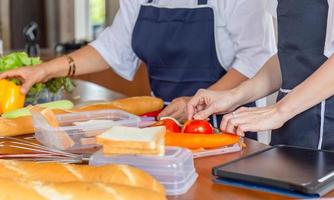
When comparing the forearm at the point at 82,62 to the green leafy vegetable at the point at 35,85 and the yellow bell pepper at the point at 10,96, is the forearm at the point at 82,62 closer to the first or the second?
the green leafy vegetable at the point at 35,85

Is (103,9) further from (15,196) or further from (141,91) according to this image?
(15,196)

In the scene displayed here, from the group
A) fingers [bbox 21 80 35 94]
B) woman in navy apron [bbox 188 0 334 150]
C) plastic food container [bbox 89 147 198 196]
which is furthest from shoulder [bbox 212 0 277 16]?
plastic food container [bbox 89 147 198 196]

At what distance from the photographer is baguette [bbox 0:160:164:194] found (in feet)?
3.03

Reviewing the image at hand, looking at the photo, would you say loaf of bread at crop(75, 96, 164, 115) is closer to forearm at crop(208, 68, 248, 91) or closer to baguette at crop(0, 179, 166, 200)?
forearm at crop(208, 68, 248, 91)

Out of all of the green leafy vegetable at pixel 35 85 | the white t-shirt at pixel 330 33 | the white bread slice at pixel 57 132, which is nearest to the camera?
the white bread slice at pixel 57 132

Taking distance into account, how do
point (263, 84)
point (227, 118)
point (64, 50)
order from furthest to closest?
point (64, 50), point (263, 84), point (227, 118)

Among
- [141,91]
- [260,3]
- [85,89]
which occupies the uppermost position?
[260,3]

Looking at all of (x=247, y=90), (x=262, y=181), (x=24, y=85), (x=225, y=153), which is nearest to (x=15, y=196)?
(x=262, y=181)

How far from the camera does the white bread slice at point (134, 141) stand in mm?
A: 990

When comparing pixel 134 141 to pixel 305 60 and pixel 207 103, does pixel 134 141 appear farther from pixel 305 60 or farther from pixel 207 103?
pixel 305 60

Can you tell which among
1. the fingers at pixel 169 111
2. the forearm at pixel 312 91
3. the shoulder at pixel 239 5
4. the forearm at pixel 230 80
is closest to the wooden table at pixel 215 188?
the forearm at pixel 312 91

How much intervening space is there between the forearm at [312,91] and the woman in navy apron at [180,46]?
0.50 meters

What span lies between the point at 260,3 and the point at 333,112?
443 millimetres

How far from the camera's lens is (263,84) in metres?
1.64
